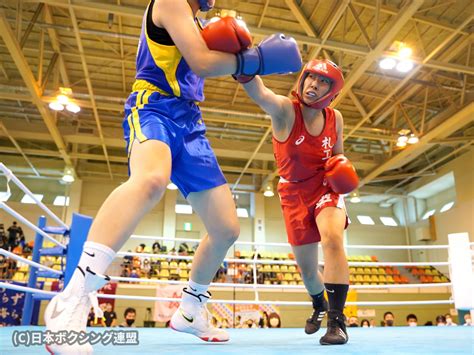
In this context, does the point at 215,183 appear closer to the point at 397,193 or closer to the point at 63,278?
the point at 63,278

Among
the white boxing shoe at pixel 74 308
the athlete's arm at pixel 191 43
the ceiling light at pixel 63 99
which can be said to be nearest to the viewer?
the white boxing shoe at pixel 74 308

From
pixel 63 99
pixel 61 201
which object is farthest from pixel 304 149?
pixel 61 201

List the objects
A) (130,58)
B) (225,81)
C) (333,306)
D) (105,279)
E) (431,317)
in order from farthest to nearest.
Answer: (431,317), (225,81), (130,58), (333,306), (105,279)

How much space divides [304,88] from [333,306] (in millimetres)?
1001

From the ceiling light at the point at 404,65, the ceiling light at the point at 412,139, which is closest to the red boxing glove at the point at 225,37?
the ceiling light at the point at 404,65

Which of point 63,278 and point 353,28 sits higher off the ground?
point 353,28

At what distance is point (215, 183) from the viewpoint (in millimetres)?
1490

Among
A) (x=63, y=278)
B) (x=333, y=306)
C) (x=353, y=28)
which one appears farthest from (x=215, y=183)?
(x=353, y=28)

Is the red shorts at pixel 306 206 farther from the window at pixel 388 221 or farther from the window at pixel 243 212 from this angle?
the window at pixel 388 221

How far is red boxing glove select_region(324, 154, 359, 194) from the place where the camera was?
190cm

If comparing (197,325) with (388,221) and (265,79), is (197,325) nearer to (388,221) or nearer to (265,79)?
(265,79)

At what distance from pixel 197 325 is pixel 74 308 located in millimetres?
757

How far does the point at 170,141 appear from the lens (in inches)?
52.7

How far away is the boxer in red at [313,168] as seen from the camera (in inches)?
74.7
